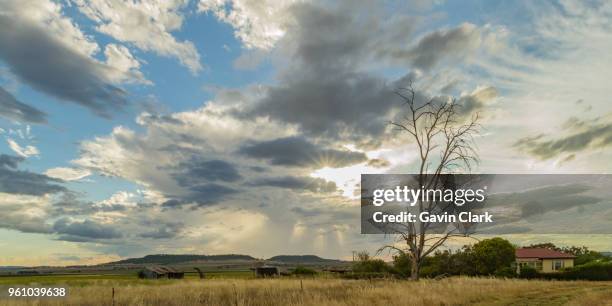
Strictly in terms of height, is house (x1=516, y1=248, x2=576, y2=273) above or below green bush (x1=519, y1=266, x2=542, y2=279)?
below

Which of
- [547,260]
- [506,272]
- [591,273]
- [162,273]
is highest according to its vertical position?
[591,273]

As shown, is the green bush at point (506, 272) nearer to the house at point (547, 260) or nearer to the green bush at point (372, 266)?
the green bush at point (372, 266)

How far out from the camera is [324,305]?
1412cm

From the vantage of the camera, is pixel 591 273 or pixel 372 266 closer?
pixel 591 273

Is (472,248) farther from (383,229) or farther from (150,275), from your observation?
(150,275)

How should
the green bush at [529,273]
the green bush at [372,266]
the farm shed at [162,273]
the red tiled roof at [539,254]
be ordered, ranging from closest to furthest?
the green bush at [529,273]
the green bush at [372,266]
the farm shed at [162,273]
the red tiled roof at [539,254]

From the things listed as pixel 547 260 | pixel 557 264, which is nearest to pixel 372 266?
pixel 547 260

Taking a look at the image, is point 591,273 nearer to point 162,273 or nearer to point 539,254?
point 539,254

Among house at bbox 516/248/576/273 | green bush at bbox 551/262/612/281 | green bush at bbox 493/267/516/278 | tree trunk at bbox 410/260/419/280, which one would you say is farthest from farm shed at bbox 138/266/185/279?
house at bbox 516/248/576/273

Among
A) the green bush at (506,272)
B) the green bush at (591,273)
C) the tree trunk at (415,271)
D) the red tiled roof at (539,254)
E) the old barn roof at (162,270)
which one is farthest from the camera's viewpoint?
the red tiled roof at (539,254)

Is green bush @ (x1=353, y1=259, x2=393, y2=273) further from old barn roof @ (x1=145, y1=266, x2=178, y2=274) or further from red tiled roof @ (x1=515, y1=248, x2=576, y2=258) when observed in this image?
red tiled roof @ (x1=515, y1=248, x2=576, y2=258)

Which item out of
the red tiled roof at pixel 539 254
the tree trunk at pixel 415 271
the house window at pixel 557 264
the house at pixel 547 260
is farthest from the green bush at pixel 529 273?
the house window at pixel 557 264

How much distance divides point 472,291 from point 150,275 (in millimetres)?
44302

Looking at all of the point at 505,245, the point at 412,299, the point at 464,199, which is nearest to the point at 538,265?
the point at 505,245
